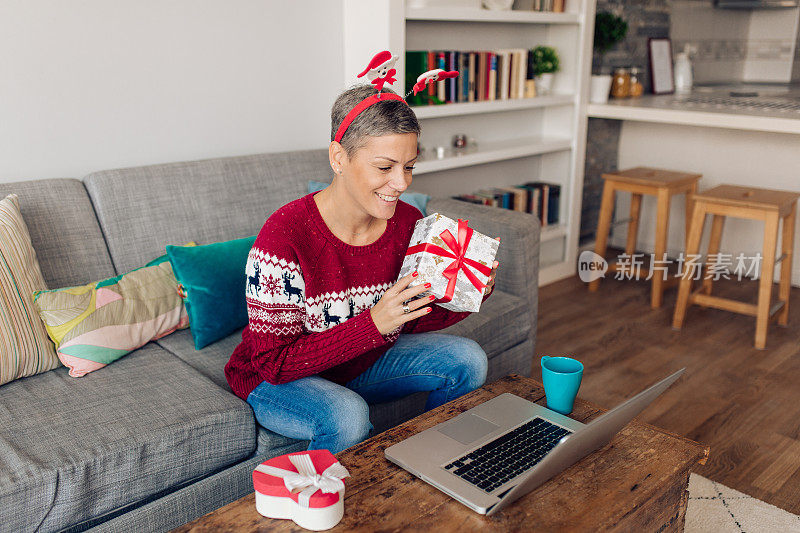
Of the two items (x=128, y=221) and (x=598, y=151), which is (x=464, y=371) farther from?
(x=598, y=151)

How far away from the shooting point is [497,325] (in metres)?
2.16

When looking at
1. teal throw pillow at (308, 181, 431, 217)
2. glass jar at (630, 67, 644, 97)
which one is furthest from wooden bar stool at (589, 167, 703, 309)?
teal throw pillow at (308, 181, 431, 217)

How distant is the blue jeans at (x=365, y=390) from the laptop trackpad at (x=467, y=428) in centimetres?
23

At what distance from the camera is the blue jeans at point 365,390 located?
57.2 inches

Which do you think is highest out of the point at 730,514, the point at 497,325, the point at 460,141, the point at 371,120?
the point at 371,120

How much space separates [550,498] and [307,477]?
1.33 ft

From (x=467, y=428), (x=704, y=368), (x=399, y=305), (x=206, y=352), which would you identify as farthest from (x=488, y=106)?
(x=467, y=428)

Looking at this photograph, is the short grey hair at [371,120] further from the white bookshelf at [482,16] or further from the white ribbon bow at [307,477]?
the white bookshelf at [482,16]

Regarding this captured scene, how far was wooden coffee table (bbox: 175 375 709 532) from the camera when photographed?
1.05 meters

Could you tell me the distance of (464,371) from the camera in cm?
166

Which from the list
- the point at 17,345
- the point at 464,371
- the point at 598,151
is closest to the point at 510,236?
the point at 464,371

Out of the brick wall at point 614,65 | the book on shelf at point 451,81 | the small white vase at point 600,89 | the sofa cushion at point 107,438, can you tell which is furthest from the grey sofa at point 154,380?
the brick wall at point 614,65

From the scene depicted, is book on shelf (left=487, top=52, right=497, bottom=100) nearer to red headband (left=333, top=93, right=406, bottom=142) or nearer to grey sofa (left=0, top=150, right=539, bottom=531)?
grey sofa (left=0, top=150, right=539, bottom=531)

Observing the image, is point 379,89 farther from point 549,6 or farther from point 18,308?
point 549,6
